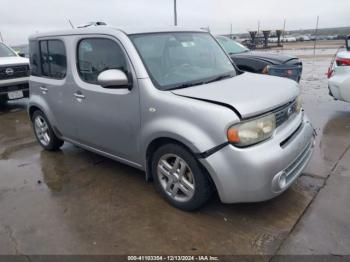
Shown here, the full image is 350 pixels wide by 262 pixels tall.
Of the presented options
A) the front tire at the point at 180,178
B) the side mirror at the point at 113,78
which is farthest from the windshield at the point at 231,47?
the front tire at the point at 180,178

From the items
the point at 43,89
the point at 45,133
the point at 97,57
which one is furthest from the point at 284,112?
the point at 45,133

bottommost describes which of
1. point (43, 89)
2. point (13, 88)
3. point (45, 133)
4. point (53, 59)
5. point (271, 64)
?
point (45, 133)

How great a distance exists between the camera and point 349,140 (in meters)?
4.93

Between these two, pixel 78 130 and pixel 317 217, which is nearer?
pixel 317 217

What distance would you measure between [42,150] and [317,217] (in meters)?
4.23

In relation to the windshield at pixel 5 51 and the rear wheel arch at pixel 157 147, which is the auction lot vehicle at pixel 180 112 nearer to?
the rear wheel arch at pixel 157 147

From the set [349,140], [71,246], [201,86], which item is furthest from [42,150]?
[349,140]

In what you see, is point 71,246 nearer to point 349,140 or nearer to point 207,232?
point 207,232

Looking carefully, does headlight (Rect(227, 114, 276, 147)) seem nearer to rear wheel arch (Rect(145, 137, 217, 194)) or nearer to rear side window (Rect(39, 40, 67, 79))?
rear wheel arch (Rect(145, 137, 217, 194))

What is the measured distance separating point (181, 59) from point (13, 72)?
21.6 feet

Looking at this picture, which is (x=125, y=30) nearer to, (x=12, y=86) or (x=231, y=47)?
(x=231, y=47)

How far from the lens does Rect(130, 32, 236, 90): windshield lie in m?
3.34

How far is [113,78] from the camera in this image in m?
3.21

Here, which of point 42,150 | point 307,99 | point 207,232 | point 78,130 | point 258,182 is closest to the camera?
point 258,182
